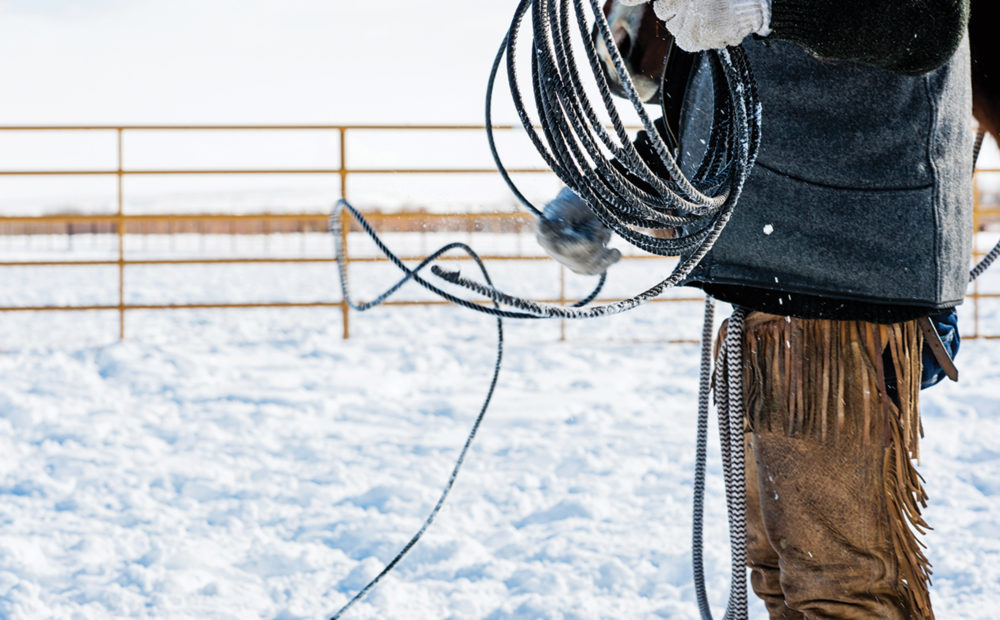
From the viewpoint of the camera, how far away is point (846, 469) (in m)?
1.05

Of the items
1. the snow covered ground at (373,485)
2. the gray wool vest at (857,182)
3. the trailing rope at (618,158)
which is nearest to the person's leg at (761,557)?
the trailing rope at (618,158)

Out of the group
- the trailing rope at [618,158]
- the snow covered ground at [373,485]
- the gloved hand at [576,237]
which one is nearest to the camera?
the trailing rope at [618,158]

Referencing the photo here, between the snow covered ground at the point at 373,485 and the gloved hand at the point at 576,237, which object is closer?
the gloved hand at the point at 576,237

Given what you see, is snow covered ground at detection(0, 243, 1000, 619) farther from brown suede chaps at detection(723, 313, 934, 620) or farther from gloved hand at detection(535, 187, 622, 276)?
gloved hand at detection(535, 187, 622, 276)

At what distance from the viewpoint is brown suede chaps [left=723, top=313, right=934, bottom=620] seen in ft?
3.40

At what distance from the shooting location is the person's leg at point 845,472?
1.04 metres

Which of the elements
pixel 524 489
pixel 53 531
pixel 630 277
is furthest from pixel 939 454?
pixel 630 277

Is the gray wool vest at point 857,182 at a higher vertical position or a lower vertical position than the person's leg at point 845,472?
higher

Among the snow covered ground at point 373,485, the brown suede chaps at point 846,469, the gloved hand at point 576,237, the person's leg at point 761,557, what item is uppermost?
the gloved hand at point 576,237

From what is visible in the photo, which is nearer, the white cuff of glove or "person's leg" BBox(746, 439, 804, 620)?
the white cuff of glove

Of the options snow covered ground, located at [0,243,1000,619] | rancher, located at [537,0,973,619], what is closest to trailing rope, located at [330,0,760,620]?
rancher, located at [537,0,973,619]

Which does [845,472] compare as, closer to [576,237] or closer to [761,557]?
[761,557]

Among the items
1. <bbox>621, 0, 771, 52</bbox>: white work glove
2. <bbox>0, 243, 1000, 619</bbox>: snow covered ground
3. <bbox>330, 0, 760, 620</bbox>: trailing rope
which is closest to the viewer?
<bbox>621, 0, 771, 52</bbox>: white work glove

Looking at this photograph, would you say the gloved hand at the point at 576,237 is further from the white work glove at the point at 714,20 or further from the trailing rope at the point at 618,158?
the white work glove at the point at 714,20
